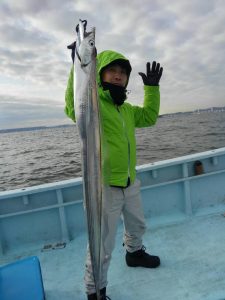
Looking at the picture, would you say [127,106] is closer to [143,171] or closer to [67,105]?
[67,105]

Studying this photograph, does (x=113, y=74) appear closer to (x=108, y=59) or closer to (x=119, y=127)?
(x=108, y=59)

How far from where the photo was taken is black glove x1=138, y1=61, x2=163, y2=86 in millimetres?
3062

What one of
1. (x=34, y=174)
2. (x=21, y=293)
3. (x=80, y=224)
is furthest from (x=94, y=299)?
(x=34, y=174)

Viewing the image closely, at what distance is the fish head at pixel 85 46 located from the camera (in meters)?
1.62

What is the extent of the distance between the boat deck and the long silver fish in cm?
149

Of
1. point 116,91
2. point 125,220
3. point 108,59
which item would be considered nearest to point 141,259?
point 125,220

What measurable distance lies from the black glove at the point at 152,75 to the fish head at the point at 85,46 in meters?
1.48

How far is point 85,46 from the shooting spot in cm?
162

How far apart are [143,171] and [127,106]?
5.47ft

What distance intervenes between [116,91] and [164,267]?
6.80 feet

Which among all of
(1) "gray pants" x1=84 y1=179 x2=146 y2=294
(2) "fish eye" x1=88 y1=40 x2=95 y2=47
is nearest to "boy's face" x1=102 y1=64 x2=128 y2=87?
(1) "gray pants" x1=84 y1=179 x2=146 y2=294

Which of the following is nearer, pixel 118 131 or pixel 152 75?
pixel 118 131

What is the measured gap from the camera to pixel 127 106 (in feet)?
10.6

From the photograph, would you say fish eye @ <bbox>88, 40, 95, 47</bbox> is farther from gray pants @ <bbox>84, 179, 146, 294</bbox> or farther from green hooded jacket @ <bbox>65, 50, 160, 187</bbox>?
gray pants @ <bbox>84, 179, 146, 294</bbox>
